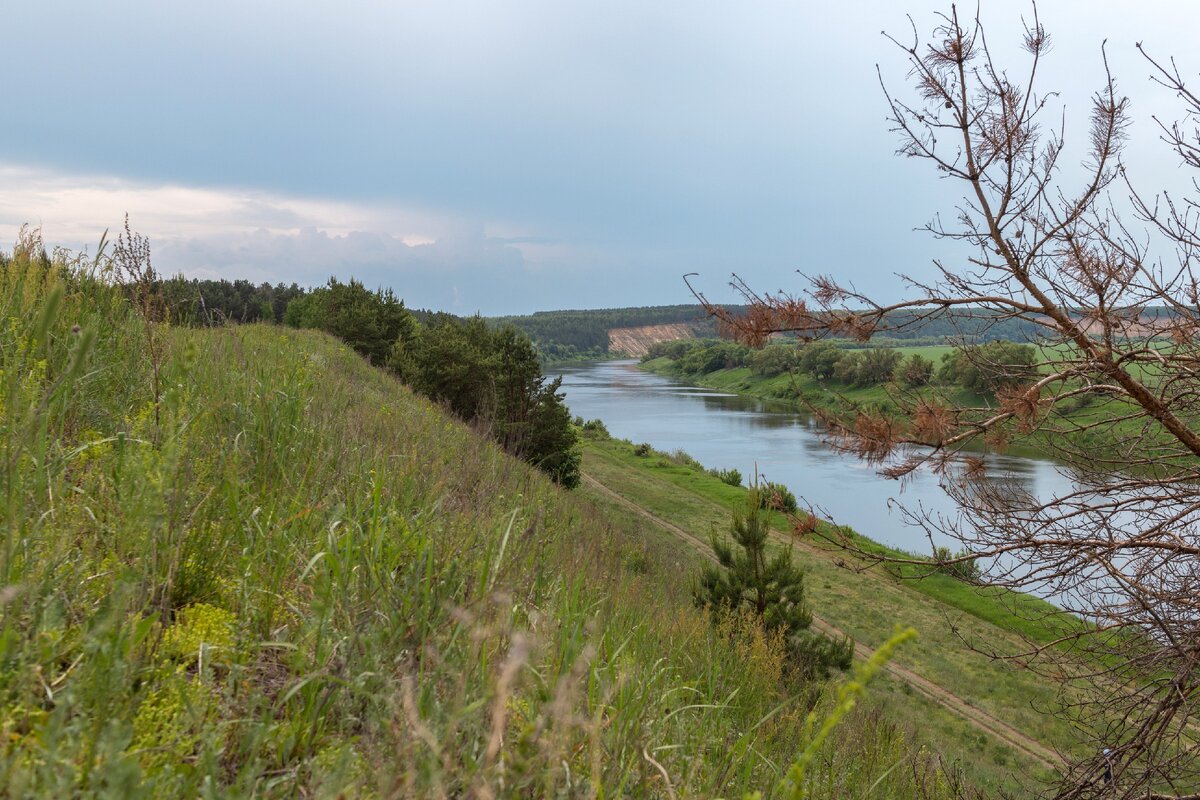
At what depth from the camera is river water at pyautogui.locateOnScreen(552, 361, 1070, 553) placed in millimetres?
32781

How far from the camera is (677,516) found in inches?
1328

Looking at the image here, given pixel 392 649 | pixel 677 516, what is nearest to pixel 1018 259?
pixel 392 649

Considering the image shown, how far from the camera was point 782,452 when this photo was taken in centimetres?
5244

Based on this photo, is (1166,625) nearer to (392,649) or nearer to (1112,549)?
(1112,549)

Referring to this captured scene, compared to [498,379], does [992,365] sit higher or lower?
higher

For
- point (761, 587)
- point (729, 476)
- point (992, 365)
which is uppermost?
point (992, 365)

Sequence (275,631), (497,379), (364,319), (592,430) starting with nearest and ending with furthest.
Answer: (275,631) → (497,379) → (364,319) → (592,430)

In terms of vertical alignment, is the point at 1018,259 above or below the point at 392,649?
above

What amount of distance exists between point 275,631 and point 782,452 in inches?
2065

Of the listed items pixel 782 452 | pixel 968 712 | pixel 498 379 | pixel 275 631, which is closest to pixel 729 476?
pixel 782 452

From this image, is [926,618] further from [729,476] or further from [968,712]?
[729,476]

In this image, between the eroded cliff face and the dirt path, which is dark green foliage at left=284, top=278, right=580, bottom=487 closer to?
the dirt path

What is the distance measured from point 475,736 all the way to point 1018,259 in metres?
5.23

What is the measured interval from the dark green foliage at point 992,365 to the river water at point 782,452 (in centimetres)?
71
